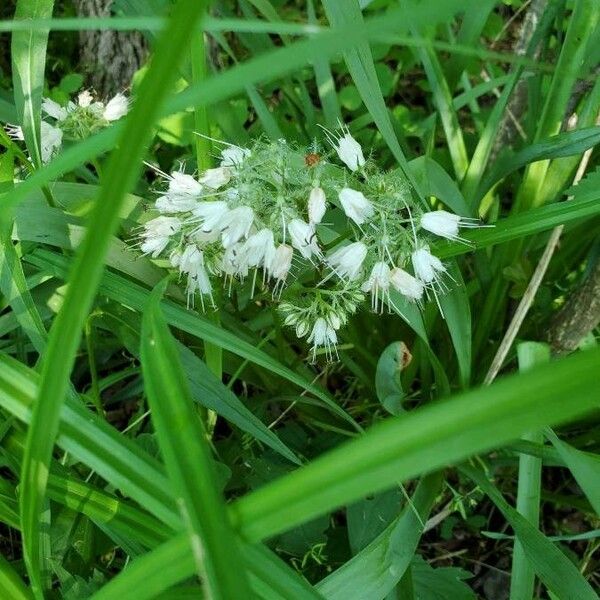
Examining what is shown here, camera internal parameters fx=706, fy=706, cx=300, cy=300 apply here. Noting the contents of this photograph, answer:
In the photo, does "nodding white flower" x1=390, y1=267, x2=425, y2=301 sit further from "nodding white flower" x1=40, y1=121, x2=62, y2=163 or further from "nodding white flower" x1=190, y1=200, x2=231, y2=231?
"nodding white flower" x1=40, y1=121, x2=62, y2=163

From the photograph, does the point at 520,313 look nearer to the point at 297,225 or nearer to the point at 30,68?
the point at 297,225

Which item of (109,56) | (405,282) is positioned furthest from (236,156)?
(109,56)

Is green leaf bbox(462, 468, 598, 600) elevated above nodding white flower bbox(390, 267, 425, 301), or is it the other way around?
nodding white flower bbox(390, 267, 425, 301)

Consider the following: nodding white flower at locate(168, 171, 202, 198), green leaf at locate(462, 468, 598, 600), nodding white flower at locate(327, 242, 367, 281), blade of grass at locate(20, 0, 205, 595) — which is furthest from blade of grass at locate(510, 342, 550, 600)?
blade of grass at locate(20, 0, 205, 595)

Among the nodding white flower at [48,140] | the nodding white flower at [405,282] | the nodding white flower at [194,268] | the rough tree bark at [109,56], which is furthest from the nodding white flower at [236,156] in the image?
the rough tree bark at [109,56]

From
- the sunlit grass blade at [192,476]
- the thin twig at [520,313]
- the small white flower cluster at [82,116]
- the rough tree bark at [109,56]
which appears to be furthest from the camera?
the rough tree bark at [109,56]

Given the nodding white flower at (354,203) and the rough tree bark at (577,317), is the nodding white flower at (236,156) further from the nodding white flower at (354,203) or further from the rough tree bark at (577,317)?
the rough tree bark at (577,317)
